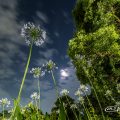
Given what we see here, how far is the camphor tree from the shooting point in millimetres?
15680

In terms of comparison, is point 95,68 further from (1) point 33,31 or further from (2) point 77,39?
(1) point 33,31

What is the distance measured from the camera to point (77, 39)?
17.5 meters

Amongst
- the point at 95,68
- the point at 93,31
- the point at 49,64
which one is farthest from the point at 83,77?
the point at 49,64

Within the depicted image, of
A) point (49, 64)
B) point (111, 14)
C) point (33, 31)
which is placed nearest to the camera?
point (33, 31)

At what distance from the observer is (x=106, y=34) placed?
16000mm

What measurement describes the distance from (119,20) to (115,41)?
1.44 metres

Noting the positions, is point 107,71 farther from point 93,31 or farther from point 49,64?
point 49,64

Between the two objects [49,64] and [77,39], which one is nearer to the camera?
[49,64]

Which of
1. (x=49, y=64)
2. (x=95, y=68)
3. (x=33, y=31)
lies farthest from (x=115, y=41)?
(x=33, y=31)

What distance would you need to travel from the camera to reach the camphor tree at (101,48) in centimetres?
1568

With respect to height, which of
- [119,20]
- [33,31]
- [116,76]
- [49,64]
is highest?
[119,20]

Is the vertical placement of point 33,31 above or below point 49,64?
below

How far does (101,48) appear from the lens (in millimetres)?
16031

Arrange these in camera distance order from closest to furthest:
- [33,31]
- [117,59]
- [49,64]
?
[33,31], [49,64], [117,59]
